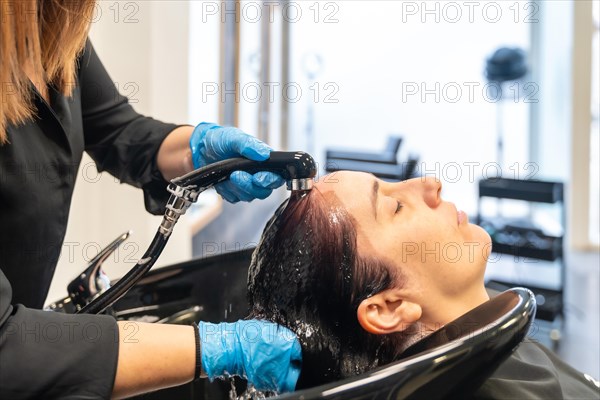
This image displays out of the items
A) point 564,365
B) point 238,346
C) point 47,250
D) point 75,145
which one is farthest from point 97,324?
point 564,365

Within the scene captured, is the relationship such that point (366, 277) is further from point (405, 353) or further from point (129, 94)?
point (129, 94)

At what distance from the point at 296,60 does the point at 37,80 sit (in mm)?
4224

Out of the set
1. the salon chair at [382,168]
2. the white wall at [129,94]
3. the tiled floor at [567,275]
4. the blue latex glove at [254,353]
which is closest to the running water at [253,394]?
the blue latex glove at [254,353]

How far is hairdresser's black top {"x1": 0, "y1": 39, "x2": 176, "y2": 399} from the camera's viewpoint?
834 millimetres

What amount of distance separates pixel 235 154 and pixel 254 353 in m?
0.44

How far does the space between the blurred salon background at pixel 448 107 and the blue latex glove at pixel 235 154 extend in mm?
1304

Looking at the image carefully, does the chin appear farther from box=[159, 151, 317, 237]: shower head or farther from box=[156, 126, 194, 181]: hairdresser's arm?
box=[156, 126, 194, 181]: hairdresser's arm

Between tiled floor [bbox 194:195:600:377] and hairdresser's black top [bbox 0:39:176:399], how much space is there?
145cm

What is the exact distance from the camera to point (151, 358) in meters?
0.87

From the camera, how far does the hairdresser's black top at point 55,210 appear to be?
2.74ft

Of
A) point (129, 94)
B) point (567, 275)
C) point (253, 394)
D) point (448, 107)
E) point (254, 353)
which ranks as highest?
point (448, 107)

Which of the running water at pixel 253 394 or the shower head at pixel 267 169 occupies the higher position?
the shower head at pixel 267 169

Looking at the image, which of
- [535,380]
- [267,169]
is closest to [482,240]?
[535,380]

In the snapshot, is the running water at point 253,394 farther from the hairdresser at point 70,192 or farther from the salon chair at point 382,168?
the salon chair at point 382,168
